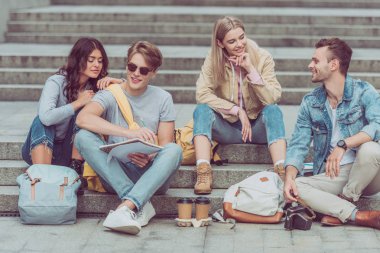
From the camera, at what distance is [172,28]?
42.5 feet

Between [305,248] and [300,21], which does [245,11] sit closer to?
[300,21]

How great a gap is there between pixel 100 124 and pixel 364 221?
1969 mm

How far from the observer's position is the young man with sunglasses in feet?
23.1

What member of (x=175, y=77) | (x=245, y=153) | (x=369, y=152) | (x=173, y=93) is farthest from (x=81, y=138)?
(x=175, y=77)

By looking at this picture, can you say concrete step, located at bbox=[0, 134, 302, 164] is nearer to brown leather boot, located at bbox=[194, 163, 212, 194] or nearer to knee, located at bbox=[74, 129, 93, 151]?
brown leather boot, located at bbox=[194, 163, 212, 194]

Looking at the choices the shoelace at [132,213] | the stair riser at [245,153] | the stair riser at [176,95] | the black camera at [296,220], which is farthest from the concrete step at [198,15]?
the shoelace at [132,213]

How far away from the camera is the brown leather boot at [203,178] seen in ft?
24.4

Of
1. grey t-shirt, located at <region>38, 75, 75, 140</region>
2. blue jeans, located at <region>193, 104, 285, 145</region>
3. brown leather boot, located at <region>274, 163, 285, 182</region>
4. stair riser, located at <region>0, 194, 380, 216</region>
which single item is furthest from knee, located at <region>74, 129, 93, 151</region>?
brown leather boot, located at <region>274, 163, 285, 182</region>

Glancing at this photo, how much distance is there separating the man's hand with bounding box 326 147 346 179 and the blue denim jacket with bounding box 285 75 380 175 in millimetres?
Result: 211

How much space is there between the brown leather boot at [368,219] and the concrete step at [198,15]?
245 inches

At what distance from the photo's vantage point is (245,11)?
541 inches

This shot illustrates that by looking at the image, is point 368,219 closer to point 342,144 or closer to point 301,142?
point 342,144

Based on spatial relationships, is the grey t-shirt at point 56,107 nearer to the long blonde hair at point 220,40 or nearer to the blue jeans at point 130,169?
the blue jeans at point 130,169

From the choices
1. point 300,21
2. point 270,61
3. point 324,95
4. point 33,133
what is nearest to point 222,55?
point 270,61
